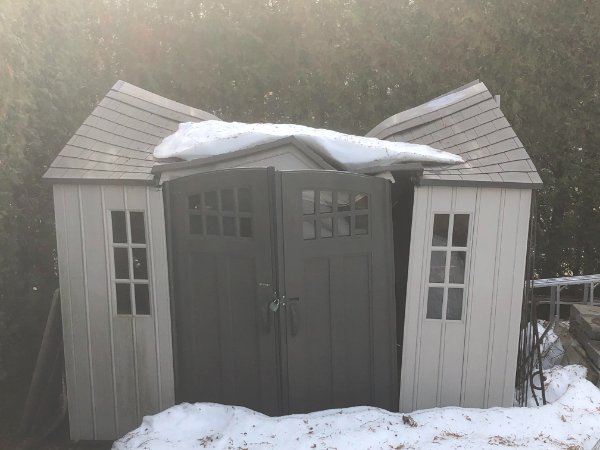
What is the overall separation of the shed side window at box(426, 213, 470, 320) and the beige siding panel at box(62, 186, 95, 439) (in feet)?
8.43

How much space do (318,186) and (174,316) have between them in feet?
4.65

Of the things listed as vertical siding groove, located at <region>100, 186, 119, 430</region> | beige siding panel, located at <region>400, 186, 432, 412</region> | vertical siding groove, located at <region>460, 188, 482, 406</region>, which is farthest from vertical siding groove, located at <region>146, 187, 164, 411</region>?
vertical siding groove, located at <region>460, 188, 482, 406</region>

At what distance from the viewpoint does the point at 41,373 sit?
428cm

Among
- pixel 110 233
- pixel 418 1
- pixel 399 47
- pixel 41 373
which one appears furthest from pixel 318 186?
pixel 418 1

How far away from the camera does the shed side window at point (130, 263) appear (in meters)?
3.88

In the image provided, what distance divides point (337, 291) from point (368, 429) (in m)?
0.93

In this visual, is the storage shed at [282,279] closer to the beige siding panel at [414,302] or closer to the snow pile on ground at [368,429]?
the beige siding panel at [414,302]

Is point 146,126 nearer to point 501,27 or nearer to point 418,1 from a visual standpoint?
point 418,1

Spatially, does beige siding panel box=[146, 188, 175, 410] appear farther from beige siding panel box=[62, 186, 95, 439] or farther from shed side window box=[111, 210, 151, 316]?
beige siding panel box=[62, 186, 95, 439]

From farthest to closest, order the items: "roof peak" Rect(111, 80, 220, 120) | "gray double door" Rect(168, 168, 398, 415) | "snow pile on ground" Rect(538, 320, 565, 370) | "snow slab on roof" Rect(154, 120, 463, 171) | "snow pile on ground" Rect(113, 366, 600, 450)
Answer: "snow pile on ground" Rect(538, 320, 565, 370)
"roof peak" Rect(111, 80, 220, 120)
"snow slab on roof" Rect(154, 120, 463, 171)
"gray double door" Rect(168, 168, 398, 415)
"snow pile on ground" Rect(113, 366, 600, 450)

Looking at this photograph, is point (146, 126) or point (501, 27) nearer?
point (146, 126)

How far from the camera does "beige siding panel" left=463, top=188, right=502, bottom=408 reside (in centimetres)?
383

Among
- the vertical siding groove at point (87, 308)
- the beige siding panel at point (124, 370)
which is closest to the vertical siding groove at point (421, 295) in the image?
the beige siding panel at point (124, 370)

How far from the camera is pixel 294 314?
3.63 meters
